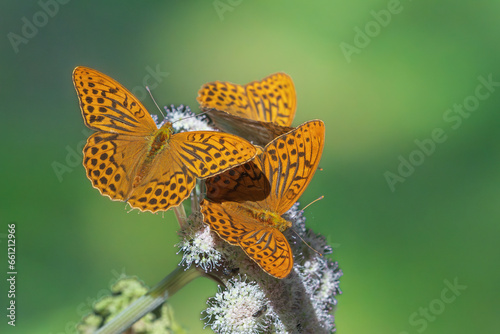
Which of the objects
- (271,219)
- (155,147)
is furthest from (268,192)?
(155,147)

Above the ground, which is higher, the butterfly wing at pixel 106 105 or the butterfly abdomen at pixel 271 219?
the butterfly wing at pixel 106 105

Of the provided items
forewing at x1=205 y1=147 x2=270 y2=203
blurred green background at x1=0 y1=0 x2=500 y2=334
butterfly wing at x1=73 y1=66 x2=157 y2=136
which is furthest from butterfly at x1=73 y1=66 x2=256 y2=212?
blurred green background at x1=0 y1=0 x2=500 y2=334

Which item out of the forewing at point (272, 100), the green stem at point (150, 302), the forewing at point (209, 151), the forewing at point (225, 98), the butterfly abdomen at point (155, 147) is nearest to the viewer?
the forewing at point (209, 151)

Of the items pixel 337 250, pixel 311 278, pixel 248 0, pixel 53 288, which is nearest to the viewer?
pixel 311 278

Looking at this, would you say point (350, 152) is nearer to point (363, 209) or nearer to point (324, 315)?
point (363, 209)

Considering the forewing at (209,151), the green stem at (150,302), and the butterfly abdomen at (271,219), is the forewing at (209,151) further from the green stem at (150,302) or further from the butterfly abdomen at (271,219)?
the green stem at (150,302)

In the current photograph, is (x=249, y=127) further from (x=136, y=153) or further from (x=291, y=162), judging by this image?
(x=136, y=153)

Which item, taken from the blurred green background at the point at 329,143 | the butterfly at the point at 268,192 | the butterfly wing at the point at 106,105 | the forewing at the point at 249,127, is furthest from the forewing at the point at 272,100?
the blurred green background at the point at 329,143

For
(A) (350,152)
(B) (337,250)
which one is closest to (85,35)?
(A) (350,152)
